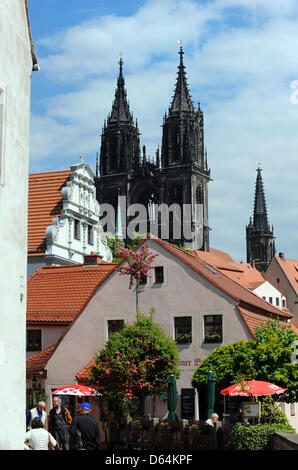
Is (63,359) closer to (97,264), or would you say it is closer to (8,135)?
(97,264)

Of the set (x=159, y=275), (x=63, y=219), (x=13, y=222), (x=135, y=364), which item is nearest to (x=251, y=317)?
(x=159, y=275)

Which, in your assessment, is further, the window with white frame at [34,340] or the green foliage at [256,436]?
the window with white frame at [34,340]

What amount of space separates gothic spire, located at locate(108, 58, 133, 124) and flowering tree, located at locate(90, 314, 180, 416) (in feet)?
428

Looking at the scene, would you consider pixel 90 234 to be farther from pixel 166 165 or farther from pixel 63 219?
pixel 166 165

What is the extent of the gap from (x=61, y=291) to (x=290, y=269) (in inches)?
2433

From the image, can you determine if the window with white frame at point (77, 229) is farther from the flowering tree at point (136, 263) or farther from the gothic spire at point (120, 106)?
the gothic spire at point (120, 106)

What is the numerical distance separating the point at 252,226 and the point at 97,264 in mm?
141790

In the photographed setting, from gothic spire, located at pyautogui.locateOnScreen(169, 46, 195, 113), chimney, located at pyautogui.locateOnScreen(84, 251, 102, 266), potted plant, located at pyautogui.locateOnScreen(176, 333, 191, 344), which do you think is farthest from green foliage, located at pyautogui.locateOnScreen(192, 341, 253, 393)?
gothic spire, located at pyautogui.locateOnScreen(169, 46, 195, 113)

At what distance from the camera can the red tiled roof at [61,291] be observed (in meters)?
36.3

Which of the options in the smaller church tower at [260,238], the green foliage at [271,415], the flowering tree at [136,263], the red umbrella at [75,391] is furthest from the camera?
the smaller church tower at [260,238]

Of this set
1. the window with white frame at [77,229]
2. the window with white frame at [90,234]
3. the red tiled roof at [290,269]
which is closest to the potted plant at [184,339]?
the window with white frame at [77,229]

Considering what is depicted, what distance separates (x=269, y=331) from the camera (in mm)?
28875

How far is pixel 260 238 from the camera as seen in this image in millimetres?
176375

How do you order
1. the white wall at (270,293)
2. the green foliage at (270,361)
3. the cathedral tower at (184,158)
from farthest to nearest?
the cathedral tower at (184,158), the white wall at (270,293), the green foliage at (270,361)
